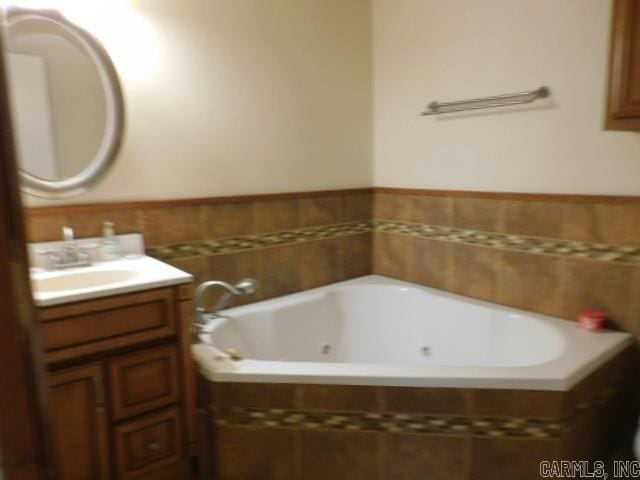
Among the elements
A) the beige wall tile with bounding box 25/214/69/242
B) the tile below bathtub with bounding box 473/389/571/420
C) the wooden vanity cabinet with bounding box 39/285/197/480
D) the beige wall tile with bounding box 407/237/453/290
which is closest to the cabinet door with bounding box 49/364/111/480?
the wooden vanity cabinet with bounding box 39/285/197/480

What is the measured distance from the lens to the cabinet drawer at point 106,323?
1.44m

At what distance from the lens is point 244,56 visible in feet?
7.57

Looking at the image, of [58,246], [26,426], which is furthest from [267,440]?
[26,426]

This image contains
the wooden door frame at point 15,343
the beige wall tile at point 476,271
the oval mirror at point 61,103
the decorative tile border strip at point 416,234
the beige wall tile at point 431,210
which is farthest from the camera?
the beige wall tile at point 431,210

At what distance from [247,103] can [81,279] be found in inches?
44.6

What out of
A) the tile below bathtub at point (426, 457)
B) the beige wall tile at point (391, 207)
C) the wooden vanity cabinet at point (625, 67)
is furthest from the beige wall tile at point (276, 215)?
the wooden vanity cabinet at point (625, 67)

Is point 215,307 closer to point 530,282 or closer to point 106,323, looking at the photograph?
point 106,323

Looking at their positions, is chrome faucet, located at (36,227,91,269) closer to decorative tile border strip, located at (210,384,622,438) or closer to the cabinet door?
the cabinet door

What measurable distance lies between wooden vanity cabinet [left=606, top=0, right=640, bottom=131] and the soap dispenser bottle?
1.95 m

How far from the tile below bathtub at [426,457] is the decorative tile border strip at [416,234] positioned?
1006 millimetres

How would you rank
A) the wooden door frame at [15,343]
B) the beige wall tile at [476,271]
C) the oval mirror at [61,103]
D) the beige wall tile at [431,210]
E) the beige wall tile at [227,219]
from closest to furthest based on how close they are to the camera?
1. the wooden door frame at [15,343]
2. the oval mirror at [61,103]
3. the beige wall tile at [227,219]
4. the beige wall tile at [476,271]
5. the beige wall tile at [431,210]

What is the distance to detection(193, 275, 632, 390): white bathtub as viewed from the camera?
5.31 feet

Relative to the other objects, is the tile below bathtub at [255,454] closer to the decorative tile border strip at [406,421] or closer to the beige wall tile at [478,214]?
the decorative tile border strip at [406,421]

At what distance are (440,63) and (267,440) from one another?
2.00 meters
